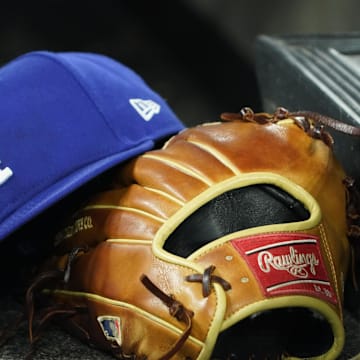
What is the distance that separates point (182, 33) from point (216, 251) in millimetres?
1381

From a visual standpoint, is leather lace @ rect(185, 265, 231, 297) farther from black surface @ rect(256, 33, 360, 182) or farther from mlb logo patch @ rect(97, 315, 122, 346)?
black surface @ rect(256, 33, 360, 182)

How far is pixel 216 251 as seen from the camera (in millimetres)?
600

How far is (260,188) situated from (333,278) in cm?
9

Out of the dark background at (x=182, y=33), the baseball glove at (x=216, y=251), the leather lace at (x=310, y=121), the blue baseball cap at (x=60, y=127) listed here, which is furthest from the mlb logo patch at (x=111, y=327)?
the dark background at (x=182, y=33)

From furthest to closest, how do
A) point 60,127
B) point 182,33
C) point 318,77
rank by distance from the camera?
1. point 182,33
2. point 318,77
3. point 60,127

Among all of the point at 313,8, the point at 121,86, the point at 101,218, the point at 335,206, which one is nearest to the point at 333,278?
the point at 335,206

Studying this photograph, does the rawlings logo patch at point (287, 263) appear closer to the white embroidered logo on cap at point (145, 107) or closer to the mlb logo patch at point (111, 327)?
the mlb logo patch at point (111, 327)

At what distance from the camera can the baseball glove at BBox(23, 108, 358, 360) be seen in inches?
23.1

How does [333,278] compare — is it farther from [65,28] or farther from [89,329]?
[65,28]

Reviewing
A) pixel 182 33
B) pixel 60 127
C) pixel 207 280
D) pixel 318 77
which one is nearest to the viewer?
pixel 207 280

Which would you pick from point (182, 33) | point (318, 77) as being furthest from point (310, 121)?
point (182, 33)

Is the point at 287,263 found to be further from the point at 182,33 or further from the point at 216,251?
the point at 182,33

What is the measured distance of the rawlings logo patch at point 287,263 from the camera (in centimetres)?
59

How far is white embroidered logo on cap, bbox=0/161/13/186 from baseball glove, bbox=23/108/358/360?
0.08 metres
